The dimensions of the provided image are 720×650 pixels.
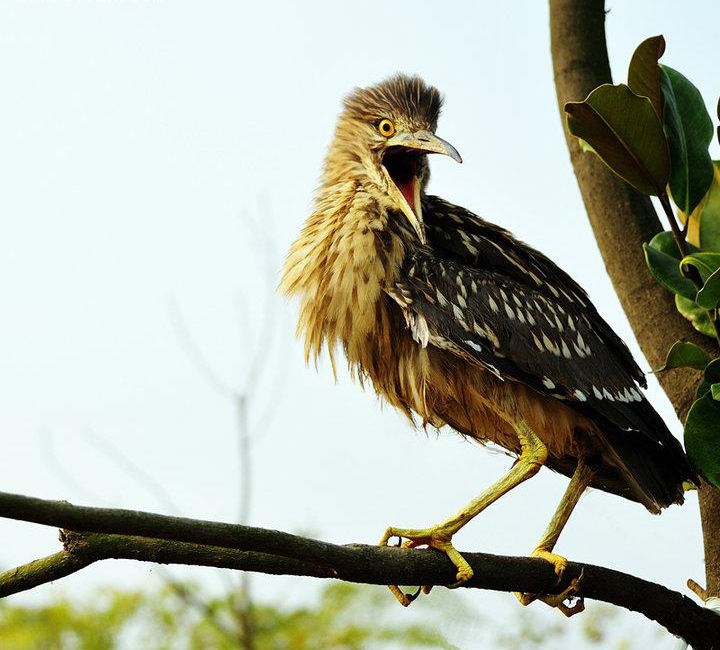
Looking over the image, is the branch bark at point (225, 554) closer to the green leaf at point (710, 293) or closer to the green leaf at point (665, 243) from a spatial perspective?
the green leaf at point (710, 293)

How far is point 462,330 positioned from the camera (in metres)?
2.87

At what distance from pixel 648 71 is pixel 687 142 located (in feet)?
0.98

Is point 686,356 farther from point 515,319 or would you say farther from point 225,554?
point 225,554

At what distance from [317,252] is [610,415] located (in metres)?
1.11

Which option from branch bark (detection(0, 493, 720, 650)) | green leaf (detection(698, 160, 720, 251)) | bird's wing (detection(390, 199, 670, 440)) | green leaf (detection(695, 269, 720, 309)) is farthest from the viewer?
green leaf (detection(698, 160, 720, 251))

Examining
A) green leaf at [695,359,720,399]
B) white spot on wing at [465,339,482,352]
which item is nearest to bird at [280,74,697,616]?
white spot on wing at [465,339,482,352]

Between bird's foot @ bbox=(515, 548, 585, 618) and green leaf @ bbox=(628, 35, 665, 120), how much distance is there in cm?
141

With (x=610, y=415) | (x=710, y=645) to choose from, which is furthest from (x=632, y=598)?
(x=610, y=415)

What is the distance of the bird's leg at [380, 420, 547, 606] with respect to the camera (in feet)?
7.72

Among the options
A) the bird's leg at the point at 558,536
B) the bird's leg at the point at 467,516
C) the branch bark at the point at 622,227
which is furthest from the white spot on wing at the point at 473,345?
the branch bark at the point at 622,227

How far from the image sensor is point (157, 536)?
157 cm

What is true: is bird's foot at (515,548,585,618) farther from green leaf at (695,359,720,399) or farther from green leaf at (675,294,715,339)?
green leaf at (675,294,715,339)

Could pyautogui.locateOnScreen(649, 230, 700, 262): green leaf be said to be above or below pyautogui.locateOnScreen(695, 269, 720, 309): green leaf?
above

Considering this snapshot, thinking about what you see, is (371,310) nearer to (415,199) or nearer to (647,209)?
(415,199)
